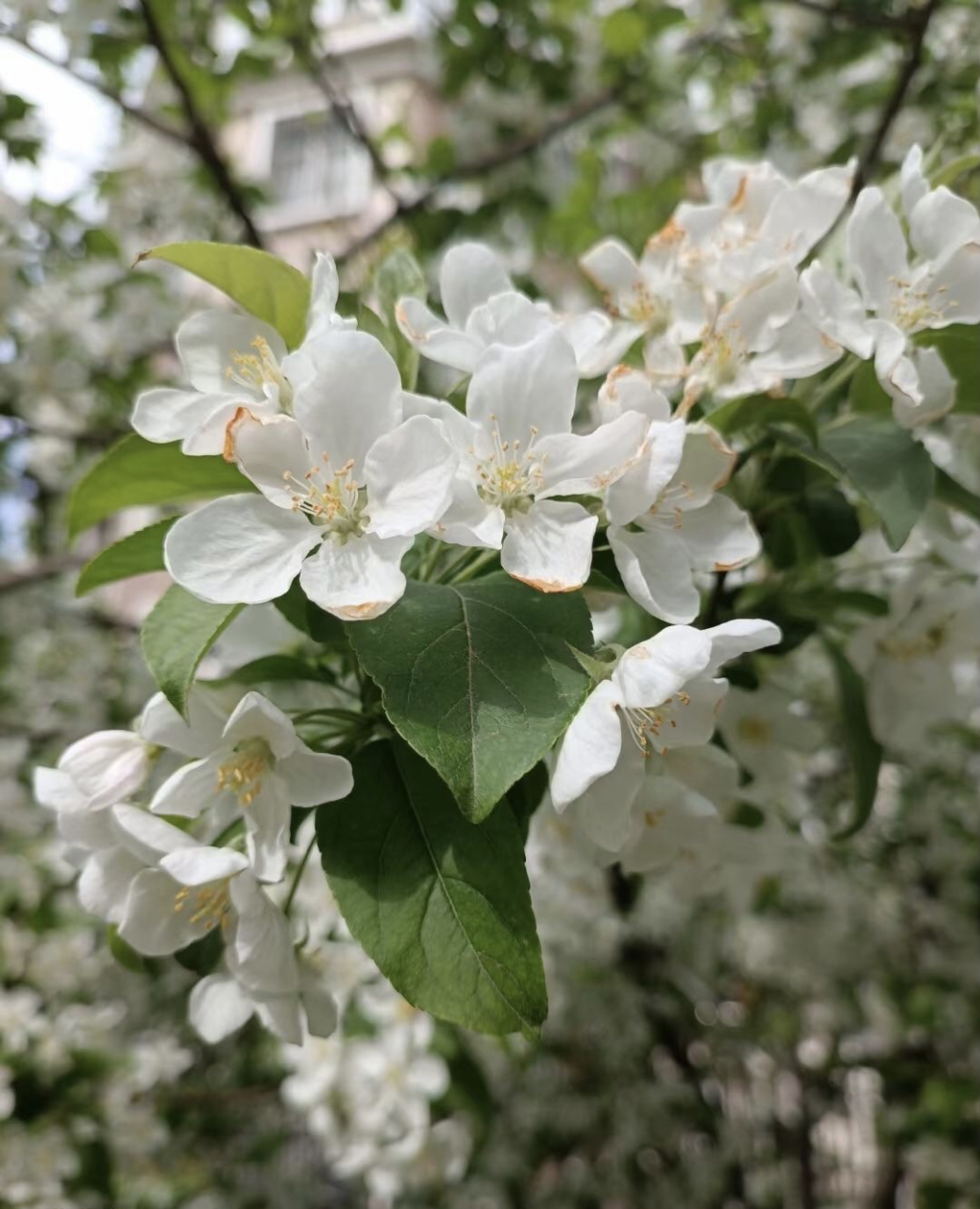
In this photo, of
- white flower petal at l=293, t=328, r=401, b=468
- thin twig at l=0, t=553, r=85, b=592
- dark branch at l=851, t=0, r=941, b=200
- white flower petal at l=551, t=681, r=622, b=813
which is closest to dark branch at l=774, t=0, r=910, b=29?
dark branch at l=851, t=0, r=941, b=200

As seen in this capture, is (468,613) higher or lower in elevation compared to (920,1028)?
higher

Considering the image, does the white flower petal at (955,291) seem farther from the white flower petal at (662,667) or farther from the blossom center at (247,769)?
the blossom center at (247,769)

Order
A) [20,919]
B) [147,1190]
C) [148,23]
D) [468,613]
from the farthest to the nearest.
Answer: [147,1190], [20,919], [148,23], [468,613]

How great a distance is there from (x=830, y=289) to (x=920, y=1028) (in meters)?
3.02

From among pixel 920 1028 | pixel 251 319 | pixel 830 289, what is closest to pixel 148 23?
pixel 251 319

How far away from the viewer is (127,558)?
31.8 inches

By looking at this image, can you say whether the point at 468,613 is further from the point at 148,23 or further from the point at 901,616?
the point at 148,23

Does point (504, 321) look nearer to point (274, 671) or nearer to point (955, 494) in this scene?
point (274, 671)

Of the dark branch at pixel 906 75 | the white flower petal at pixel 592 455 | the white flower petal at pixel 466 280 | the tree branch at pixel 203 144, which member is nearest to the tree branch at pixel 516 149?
the tree branch at pixel 203 144

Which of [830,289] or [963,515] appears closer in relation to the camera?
[830,289]

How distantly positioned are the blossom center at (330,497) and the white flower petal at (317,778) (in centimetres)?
15

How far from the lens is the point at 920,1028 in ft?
10.4

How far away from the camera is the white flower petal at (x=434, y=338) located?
30.9 inches

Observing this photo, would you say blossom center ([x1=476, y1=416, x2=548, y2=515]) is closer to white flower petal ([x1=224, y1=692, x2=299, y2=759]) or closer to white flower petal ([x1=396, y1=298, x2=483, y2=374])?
white flower petal ([x1=396, y1=298, x2=483, y2=374])
